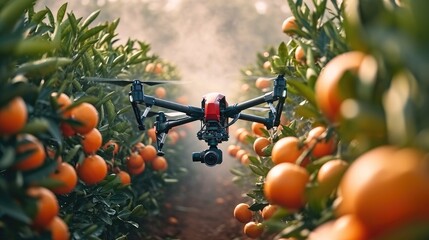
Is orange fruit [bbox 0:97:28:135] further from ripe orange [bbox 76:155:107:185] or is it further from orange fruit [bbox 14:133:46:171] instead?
ripe orange [bbox 76:155:107:185]

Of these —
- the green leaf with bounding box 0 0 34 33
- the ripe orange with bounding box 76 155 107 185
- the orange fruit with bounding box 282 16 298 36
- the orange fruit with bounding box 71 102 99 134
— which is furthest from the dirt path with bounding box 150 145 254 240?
the green leaf with bounding box 0 0 34 33

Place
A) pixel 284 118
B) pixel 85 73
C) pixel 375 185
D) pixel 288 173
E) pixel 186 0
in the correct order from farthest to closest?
1. pixel 186 0
2. pixel 284 118
3. pixel 85 73
4. pixel 288 173
5. pixel 375 185

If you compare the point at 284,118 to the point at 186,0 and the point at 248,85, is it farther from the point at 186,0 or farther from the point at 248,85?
the point at 186,0

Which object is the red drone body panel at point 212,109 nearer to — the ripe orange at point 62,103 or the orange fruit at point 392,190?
the ripe orange at point 62,103

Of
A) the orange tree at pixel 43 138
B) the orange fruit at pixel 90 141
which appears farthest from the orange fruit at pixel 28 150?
the orange fruit at pixel 90 141

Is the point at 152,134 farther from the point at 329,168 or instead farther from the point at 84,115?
the point at 329,168

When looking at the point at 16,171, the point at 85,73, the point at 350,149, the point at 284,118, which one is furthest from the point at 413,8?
the point at 284,118

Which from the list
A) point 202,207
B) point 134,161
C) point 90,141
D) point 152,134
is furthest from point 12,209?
point 202,207
